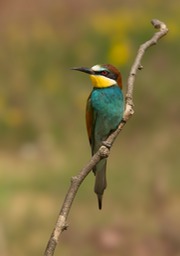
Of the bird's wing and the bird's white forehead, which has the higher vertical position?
the bird's white forehead

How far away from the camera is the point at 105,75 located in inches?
61.5

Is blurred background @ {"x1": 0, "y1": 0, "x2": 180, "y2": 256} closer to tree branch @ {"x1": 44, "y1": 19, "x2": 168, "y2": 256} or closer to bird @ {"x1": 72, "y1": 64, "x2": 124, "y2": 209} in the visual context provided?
bird @ {"x1": 72, "y1": 64, "x2": 124, "y2": 209}

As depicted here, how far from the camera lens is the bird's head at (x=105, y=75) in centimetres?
149

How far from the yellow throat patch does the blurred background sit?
5.95ft

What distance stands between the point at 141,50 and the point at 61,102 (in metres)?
3.30

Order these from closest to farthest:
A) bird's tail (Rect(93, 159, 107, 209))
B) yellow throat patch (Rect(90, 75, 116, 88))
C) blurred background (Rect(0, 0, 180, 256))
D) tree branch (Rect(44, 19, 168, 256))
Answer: tree branch (Rect(44, 19, 168, 256)) → bird's tail (Rect(93, 159, 107, 209)) → yellow throat patch (Rect(90, 75, 116, 88)) → blurred background (Rect(0, 0, 180, 256))

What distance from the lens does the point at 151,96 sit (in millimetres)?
4312

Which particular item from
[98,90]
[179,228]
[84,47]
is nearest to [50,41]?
[84,47]

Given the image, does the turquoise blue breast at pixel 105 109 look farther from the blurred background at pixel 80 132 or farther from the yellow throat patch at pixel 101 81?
the blurred background at pixel 80 132

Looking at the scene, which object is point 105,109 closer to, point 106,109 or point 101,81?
point 106,109

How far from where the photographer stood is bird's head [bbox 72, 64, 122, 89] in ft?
4.88

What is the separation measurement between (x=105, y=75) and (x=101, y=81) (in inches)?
2.4

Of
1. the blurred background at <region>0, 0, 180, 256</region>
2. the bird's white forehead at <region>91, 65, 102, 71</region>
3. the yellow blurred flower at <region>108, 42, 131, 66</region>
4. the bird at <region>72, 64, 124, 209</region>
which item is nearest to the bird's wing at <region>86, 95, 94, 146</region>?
the bird at <region>72, 64, 124, 209</region>

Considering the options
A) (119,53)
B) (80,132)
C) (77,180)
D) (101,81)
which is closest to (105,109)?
(101,81)
